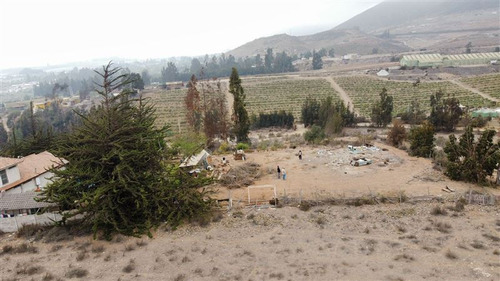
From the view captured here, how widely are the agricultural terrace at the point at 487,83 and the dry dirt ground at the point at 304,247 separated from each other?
52.5 m

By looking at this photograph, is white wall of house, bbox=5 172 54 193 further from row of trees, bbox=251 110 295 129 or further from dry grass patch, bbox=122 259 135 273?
row of trees, bbox=251 110 295 129

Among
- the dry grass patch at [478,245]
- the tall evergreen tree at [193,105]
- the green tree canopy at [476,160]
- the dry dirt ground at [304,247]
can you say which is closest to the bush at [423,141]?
the green tree canopy at [476,160]

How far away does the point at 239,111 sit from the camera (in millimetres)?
35344

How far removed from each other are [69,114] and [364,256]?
79.8 m

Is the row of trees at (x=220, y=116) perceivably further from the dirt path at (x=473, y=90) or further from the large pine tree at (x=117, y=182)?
the dirt path at (x=473, y=90)

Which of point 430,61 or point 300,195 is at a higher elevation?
point 430,61

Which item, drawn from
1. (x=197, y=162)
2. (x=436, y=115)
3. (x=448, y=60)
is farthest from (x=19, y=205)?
(x=448, y=60)

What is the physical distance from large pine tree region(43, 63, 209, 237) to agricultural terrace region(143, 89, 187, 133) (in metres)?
26.1

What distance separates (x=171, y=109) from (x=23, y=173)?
152 feet

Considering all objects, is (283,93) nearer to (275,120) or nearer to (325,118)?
(275,120)

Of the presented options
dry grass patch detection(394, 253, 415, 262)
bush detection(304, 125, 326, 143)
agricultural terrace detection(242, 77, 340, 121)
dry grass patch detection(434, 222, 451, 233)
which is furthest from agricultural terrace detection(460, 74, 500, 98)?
dry grass patch detection(394, 253, 415, 262)

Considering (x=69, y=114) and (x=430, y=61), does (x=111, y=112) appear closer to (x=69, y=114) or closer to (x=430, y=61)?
(x=69, y=114)

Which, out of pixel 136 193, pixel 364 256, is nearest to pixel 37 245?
pixel 136 193

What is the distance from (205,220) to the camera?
58.1 feet
